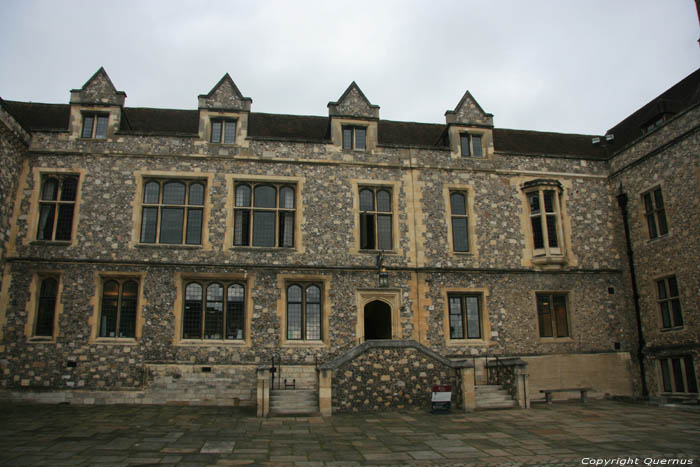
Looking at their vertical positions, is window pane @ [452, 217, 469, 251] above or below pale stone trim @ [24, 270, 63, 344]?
above

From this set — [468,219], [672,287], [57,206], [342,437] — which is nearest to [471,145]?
[468,219]

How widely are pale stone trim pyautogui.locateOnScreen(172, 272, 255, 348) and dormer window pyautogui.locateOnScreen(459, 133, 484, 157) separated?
30.6 feet

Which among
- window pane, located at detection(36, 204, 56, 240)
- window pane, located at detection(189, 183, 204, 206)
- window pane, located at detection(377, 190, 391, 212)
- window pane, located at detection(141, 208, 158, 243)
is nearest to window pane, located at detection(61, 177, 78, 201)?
window pane, located at detection(36, 204, 56, 240)

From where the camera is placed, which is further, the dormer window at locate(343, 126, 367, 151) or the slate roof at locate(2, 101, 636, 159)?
the slate roof at locate(2, 101, 636, 159)

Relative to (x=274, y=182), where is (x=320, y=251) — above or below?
below

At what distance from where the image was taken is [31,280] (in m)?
16.1

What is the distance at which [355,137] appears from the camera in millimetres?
19031

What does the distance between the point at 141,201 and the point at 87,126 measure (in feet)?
11.0

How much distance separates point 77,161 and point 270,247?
23.4 ft

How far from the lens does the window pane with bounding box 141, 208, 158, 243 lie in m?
17.2

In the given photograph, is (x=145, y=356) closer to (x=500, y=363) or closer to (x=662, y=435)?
(x=500, y=363)

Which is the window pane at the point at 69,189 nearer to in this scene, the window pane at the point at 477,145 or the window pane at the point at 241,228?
the window pane at the point at 241,228

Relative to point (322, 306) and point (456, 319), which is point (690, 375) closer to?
point (456, 319)

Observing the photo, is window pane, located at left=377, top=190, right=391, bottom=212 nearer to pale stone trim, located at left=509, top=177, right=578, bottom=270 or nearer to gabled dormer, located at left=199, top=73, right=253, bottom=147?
pale stone trim, located at left=509, top=177, right=578, bottom=270
